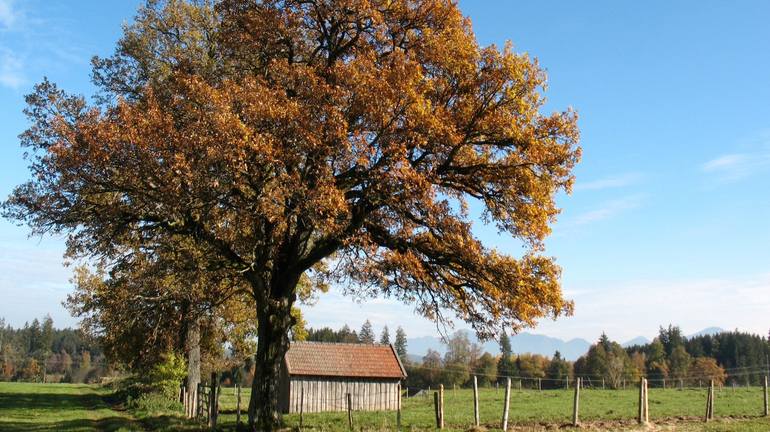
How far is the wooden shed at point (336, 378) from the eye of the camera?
124 ft

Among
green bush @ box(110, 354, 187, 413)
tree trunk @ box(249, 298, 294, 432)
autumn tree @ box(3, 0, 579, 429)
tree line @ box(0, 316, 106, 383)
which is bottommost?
tree line @ box(0, 316, 106, 383)

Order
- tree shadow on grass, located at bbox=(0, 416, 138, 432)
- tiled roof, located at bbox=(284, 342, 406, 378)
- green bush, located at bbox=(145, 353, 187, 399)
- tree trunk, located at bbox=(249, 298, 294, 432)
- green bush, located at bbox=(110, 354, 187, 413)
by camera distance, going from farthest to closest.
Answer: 1. green bush, located at bbox=(145, 353, 187, 399)
2. tiled roof, located at bbox=(284, 342, 406, 378)
3. green bush, located at bbox=(110, 354, 187, 413)
4. tree shadow on grass, located at bbox=(0, 416, 138, 432)
5. tree trunk, located at bbox=(249, 298, 294, 432)

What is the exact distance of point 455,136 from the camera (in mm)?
15773

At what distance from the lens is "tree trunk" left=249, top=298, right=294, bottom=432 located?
61.7 ft

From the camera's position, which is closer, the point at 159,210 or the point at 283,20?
the point at 159,210

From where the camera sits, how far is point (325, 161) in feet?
51.7

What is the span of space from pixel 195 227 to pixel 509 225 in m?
9.41

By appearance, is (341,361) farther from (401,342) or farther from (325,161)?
(401,342)

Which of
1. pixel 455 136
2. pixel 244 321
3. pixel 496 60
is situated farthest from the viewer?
pixel 244 321

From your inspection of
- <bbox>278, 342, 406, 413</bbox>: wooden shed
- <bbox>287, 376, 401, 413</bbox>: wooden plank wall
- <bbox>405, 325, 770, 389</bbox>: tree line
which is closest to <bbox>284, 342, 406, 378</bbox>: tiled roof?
<bbox>278, 342, 406, 413</bbox>: wooden shed

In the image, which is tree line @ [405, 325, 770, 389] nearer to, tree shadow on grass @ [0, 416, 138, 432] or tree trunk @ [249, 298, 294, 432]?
tree shadow on grass @ [0, 416, 138, 432]

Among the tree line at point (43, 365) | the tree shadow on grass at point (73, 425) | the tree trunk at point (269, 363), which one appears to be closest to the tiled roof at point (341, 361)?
the tree shadow on grass at point (73, 425)

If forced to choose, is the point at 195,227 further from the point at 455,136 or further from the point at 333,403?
the point at 333,403

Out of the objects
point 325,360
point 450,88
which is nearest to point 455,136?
point 450,88
